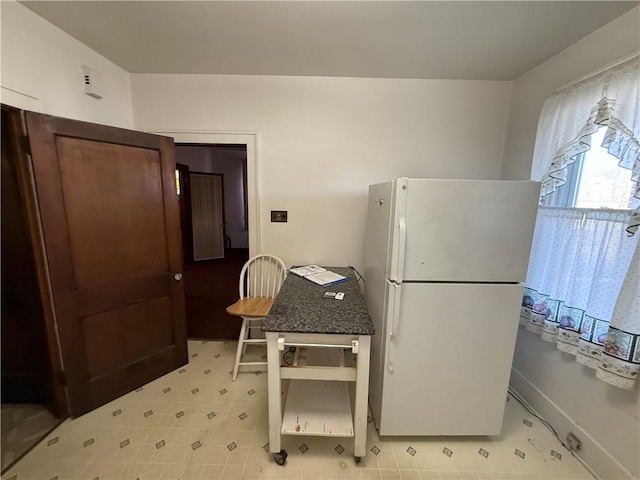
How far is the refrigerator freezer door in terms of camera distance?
1.28 metres

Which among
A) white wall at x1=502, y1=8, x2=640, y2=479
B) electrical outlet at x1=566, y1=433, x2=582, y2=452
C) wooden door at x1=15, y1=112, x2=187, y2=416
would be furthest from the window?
wooden door at x1=15, y1=112, x2=187, y2=416

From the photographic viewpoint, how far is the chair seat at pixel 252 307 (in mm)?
2041

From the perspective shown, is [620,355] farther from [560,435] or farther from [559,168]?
[559,168]

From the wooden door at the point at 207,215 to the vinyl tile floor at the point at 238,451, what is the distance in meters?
3.84

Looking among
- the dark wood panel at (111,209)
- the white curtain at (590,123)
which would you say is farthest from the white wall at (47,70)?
the white curtain at (590,123)

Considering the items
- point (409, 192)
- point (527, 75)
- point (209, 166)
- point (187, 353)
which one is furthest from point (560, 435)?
point (209, 166)

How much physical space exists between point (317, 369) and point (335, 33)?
6.50 feet

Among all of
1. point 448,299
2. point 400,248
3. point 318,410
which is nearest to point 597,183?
point 448,299

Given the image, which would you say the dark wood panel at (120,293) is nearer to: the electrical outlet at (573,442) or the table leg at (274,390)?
the table leg at (274,390)

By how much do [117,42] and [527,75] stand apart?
303 cm

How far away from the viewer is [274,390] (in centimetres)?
134

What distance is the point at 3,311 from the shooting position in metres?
1.61

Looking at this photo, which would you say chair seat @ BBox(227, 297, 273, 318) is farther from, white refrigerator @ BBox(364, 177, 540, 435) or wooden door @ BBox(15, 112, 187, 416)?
white refrigerator @ BBox(364, 177, 540, 435)

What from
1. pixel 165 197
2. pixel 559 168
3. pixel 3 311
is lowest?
pixel 3 311
